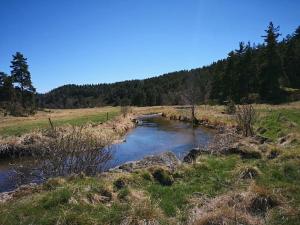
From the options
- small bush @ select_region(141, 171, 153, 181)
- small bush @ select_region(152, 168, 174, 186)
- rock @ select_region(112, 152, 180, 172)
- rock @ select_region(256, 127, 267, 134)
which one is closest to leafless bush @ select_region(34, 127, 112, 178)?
rock @ select_region(112, 152, 180, 172)

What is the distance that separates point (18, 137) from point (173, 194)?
20.1m

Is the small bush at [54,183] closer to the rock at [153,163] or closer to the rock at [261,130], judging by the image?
the rock at [153,163]

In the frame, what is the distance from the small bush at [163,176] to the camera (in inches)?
452

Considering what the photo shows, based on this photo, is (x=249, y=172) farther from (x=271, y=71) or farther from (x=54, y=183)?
(x=271, y=71)

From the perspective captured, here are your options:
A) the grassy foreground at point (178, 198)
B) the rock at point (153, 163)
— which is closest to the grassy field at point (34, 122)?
the rock at point (153, 163)

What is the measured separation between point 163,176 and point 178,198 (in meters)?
2.10

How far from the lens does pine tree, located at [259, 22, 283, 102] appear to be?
52.3m

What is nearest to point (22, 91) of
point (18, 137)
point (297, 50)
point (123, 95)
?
point (18, 137)

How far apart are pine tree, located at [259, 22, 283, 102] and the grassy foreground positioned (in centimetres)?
4161

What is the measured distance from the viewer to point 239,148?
15953mm

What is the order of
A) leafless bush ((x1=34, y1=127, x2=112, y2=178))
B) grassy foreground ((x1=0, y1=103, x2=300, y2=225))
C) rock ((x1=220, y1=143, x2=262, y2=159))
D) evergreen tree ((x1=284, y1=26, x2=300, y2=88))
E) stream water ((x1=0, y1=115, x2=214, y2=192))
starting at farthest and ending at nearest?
evergreen tree ((x1=284, y1=26, x2=300, y2=88))
stream water ((x1=0, y1=115, x2=214, y2=192))
rock ((x1=220, y1=143, x2=262, y2=159))
leafless bush ((x1=34, y1=127, x2=112, y2=178))
grassy foreground ((x1=0, y1=103, x2=300, y2=225))

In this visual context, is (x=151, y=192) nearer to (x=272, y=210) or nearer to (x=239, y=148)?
(x=272, y=210)

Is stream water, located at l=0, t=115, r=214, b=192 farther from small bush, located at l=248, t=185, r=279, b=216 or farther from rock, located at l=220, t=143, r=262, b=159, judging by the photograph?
small bush, located at l=248, t=185, r=279, b=216

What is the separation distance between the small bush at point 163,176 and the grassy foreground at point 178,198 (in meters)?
0.03
